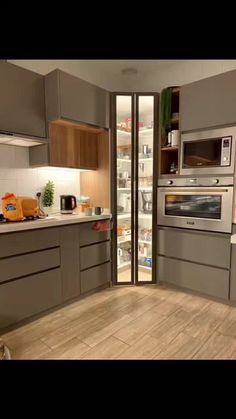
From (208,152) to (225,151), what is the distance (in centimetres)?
17

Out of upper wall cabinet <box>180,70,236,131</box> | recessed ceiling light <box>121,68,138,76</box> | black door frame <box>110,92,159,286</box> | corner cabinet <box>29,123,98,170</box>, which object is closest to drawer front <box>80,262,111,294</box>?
black door frame <box>110,92,159,286</box>

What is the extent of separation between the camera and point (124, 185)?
2717 millimetres

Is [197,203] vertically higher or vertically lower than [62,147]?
lower

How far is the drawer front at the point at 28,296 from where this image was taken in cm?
170

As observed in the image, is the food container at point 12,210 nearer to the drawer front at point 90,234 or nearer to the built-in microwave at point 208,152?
the drawer front at point 90,234

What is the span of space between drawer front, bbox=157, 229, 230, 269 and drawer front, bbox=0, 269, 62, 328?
4.00 feet

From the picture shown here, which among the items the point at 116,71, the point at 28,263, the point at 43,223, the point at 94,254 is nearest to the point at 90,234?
the point at 94,254

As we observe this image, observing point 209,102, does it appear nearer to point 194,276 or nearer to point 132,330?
point 194,276

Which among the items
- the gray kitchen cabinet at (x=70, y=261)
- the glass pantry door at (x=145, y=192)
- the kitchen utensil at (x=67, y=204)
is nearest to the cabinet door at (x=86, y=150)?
the kitchen utensil at (x=67, y=204)

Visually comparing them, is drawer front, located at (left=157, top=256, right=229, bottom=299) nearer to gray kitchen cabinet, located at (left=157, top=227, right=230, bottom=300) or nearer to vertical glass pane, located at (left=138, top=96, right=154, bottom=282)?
gray kitchen cabinet, located at (left=157, top=227, right=230, bottom=300)

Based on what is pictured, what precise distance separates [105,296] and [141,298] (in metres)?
0.38
